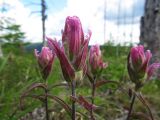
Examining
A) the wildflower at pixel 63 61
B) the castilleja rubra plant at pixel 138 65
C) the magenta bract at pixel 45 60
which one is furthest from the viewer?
the magenta bract at pixel 45 60

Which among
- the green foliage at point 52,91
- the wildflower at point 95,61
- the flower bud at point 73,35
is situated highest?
the flower bud at point 73,35

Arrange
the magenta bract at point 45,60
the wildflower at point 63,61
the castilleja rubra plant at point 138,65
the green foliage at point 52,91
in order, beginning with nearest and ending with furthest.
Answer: the wildflower at point 63,61 → the castilleja rubra plant at point 138,65 → the magenta bract at point 45,60 → the green foliage at point 52,91

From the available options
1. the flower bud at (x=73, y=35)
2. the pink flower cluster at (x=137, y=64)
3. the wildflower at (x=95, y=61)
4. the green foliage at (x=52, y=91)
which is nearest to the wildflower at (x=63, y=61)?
the flower bud at (x=73, y=35)

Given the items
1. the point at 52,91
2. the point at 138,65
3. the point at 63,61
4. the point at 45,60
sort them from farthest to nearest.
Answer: the point at 52,91
the point at 45,60
the point at 138,65
the point at 63,61

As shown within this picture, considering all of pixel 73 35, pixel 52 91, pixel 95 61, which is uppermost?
pixel 73 35

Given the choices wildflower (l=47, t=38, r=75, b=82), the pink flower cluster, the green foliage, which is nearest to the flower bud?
wildflower (l=47, t=38, r=75, b=82)

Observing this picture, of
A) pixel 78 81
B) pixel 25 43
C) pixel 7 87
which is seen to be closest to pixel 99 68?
pixel 78 81

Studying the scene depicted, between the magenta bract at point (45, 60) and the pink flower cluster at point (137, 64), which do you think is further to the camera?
the magenta bract at point (45, 60)

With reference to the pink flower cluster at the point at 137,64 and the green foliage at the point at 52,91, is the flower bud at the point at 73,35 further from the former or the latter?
the green foliage at the point at 52,91

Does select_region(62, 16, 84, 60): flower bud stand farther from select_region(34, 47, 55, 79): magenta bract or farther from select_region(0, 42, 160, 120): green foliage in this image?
select_region(0, 42, 160, 120): green foliage

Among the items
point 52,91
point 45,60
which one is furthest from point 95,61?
point 52,91

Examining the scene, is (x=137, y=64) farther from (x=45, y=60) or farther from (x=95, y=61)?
(x=45, y=60)
